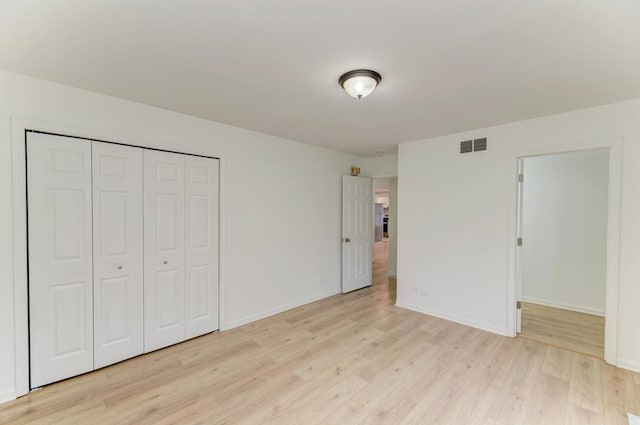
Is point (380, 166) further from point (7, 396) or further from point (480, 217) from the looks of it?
point (7, 396)

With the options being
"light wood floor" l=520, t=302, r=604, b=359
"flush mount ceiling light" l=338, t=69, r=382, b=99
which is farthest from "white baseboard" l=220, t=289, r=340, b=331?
"flush mount ceiling light" l=338, t=69, r=382, b=99

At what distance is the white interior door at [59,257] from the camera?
2205 mm

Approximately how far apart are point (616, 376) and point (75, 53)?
4.98 m

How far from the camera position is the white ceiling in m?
1.42

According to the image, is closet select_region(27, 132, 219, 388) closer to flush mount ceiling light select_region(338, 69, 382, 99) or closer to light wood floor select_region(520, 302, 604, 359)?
flush mount ceiling light select_region(338, 69, 382, 99)

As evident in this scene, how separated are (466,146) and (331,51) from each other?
255 cm

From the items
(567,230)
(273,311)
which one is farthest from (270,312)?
(567,230)

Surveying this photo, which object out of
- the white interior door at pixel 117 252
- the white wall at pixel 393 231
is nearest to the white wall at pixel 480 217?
the white wall at pixel 393 231

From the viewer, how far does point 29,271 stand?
2.18m

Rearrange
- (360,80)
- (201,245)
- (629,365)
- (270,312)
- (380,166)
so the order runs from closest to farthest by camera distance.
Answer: (360,80), (629,365), (201,245), (270,312), (380,166)

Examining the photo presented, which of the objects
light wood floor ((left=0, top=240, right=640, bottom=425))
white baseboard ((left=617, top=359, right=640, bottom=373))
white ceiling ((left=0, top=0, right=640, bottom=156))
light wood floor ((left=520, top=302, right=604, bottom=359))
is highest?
white ceiling ((left=0, top=0, right=640, bottom=156))

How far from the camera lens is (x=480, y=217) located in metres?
3.46

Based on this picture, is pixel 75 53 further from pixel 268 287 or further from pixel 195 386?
pixel 268 287

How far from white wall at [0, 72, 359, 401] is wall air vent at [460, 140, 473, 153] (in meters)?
1.96
